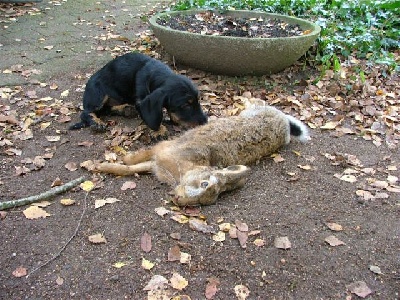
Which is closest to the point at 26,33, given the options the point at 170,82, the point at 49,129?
the point at 49,129

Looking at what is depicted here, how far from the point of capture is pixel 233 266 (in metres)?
3.01

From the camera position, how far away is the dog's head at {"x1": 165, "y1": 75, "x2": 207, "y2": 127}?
450cm

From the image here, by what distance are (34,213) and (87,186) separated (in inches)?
20.9

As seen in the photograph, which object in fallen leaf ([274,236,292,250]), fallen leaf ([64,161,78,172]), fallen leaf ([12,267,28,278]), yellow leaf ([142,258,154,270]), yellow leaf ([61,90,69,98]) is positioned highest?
fallen leaf ([274,236,292,250])

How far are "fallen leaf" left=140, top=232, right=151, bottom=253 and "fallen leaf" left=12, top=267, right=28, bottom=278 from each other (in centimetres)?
80

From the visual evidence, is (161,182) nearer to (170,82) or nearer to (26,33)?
(170,82)

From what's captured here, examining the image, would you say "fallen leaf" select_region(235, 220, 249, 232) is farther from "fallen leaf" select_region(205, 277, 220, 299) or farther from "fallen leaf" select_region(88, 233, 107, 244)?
"fallen leaf" select_region(88, 233, 107, 244)

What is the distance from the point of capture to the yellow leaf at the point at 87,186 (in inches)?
149

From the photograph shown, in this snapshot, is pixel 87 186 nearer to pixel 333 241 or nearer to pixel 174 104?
pixel 174 104

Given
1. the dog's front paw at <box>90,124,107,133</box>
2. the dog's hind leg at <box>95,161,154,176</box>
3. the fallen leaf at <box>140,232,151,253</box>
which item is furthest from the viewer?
the dog's front paw at <box>90,124,107,133</box>

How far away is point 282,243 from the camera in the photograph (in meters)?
3.22

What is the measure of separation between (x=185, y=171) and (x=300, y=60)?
3.67 m

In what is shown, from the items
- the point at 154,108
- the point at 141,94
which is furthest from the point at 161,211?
the point at 141,94

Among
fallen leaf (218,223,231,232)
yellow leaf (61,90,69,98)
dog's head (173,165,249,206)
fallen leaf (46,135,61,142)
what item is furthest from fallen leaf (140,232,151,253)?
yellow leaf (61,90,69,98)
